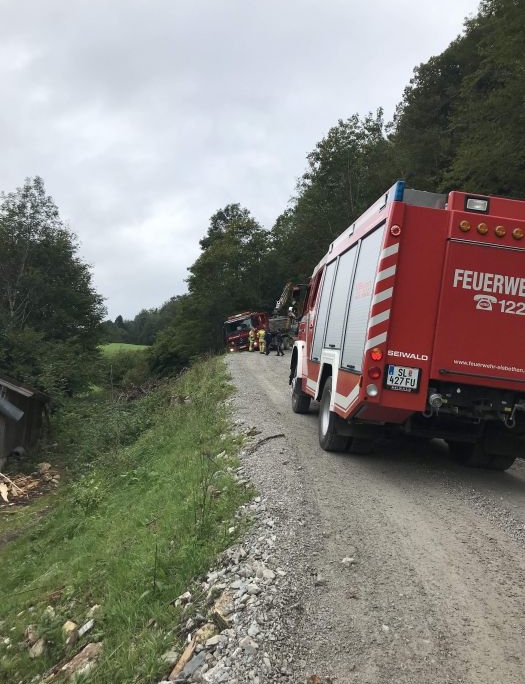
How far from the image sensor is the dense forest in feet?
63.0

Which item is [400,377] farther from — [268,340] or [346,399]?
[268,340]

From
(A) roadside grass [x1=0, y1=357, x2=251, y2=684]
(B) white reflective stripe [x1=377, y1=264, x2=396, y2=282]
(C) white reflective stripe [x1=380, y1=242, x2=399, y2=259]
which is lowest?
(A) roadside grass [x1=0, y1=357, x2=251, y2=684]

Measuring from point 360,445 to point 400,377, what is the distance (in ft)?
6.73

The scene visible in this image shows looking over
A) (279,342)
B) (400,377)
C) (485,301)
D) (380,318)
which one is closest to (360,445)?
(400,377)

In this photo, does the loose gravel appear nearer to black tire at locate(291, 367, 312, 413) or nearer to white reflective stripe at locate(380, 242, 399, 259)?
white reflective stripe at locate(380, 242, 399, 259)

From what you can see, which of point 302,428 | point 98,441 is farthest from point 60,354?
point 302,428

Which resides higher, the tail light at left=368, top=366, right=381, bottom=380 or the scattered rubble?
the tail light at left=368, top=366, right=381, bottom=380

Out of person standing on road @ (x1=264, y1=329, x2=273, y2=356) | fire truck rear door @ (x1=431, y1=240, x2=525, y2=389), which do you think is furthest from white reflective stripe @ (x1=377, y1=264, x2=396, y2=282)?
person standing on road @ (x1=264, y1=329, x2=273, y2=356)

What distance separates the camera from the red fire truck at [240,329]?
33.8m

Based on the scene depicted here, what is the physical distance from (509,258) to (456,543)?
10.7 feet

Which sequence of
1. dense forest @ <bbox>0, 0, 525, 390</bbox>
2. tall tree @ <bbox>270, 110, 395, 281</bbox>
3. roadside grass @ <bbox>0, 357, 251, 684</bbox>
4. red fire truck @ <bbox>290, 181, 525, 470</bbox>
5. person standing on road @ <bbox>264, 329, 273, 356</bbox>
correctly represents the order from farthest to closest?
tall tree @ <bbox>270, 110, 395, 281</bbox> < person standing on road @ <bbox>264, 329, 273, 356</bbox> < dense forest @ <bbox>0, 0, 525, 390</bbox> < red fire truck @ <bbox>290, 181, 525, 470</bbox> < roadside grass @ <bbox>0, 357, 251, 684</bbox>

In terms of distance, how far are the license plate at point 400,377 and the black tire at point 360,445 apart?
1.84m

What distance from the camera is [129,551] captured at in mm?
5641

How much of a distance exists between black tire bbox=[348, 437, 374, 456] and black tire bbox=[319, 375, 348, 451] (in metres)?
0.10
